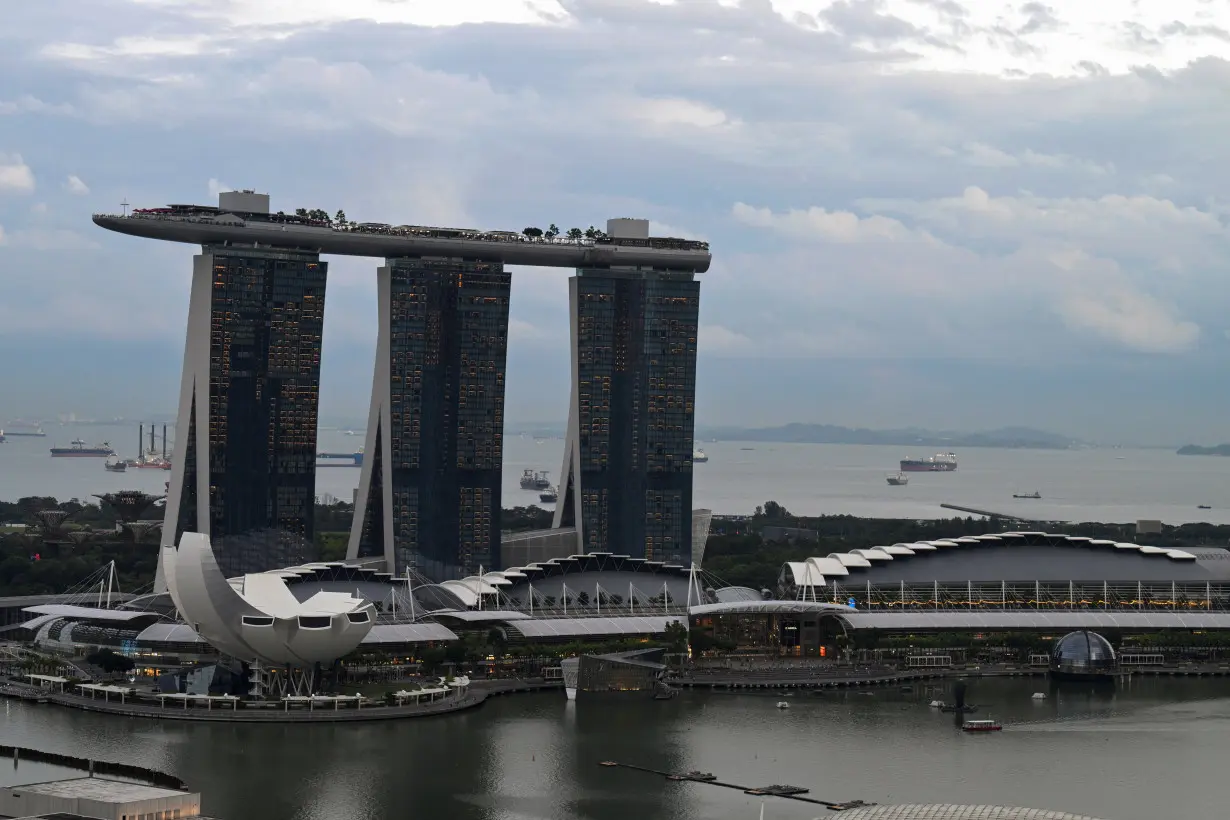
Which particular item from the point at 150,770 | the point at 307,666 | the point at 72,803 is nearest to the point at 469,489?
the point at 307,666

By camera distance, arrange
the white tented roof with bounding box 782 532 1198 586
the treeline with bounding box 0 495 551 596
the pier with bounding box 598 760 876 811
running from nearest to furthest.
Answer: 1. the pier with bounding box 598 760 876 811
2. the white tented roof with bounding box 782 532 1198 586
3. the treeline with bounding box 0 495 551 596

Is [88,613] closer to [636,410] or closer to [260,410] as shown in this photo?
[260,410]

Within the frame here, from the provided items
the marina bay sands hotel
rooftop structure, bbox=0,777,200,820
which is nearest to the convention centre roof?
the marina bay sands hotel

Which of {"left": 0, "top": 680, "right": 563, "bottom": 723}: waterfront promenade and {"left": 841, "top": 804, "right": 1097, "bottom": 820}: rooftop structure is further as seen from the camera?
{"left": 0, "top": 680, "right": 563, "bottom": 723}: waterfront promenade

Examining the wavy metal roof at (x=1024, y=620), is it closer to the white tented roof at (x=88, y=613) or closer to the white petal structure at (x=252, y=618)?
the white petal structure at (x=252, y=618)

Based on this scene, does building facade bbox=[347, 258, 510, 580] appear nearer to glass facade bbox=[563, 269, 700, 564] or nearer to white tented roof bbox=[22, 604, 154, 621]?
glass facade bbox=[563, 269, 700, 564]

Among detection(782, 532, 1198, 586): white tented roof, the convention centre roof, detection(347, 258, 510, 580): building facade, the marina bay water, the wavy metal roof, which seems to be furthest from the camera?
detection(347, 258, 510, 580): building facade

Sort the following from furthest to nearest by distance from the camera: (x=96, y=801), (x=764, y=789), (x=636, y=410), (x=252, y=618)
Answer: (x=636, y=410) < (x=252, y=618) < (x=764, y=789) < (x=96, y=801)

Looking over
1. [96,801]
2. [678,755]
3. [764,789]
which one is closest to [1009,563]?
[678,755]
